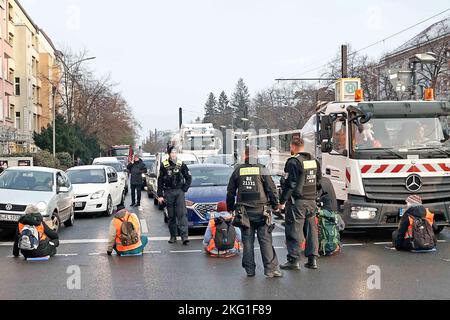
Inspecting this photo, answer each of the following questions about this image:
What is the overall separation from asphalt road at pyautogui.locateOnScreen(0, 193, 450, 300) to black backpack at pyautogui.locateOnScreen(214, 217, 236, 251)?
0.28 metres

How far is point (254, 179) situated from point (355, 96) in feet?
16.1

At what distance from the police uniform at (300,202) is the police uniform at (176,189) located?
291cm

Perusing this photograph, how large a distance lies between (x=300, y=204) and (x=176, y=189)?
10.5 ft

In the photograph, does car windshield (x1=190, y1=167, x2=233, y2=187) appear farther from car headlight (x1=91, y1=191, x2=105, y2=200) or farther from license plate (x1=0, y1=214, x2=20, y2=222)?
license plate (x1=0, y1=214, x2=20, y2=222)

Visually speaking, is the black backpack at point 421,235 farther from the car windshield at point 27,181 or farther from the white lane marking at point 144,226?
the car windshield at point 27,181

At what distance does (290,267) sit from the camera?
29.3ft

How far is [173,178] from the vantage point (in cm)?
1138

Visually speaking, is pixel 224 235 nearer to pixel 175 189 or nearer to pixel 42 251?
pixel 175 189

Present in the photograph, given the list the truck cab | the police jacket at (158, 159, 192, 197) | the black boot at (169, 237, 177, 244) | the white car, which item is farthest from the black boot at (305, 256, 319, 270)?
the white car

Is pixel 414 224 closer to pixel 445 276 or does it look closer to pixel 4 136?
pixel 445 276

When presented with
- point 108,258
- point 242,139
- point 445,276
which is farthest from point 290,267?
point 242,139

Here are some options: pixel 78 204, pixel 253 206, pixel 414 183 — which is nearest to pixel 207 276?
pixel 253 206
